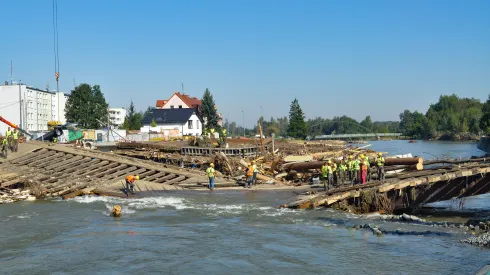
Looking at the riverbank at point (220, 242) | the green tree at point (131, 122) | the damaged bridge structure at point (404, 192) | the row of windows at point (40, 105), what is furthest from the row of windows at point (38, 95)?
the damaged bridge structure at point (404, 192)

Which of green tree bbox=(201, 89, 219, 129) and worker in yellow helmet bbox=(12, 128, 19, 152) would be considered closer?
worker in yellow helmet bbox=(12, 128, 19, 152)

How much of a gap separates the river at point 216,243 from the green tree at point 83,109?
2766 inches

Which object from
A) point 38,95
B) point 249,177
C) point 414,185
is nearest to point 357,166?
point 414,185

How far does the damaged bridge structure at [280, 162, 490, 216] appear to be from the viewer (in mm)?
21703

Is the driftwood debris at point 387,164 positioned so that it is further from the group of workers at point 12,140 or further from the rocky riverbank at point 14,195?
the group of workers at point 12,140

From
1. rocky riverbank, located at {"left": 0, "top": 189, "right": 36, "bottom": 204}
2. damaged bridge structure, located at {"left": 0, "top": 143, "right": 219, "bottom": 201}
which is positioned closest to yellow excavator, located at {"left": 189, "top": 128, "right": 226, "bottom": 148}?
damaged bridge structure, located at {"left": 0, "top": 143, "right": 219, "bottom": 201}

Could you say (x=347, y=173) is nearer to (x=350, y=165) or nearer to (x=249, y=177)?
(x=350, y=165)

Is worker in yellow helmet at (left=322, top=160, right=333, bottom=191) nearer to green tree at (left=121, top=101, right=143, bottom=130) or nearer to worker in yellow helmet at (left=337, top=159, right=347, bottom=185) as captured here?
worker in yellow helmet at (left=337, top=159, right=347, bottom=185)

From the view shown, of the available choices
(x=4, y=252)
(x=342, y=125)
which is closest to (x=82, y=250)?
(x=4, y=252)

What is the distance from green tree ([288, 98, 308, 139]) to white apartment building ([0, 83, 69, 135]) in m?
52.6

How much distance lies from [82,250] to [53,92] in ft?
336

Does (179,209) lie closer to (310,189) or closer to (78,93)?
(310,189)

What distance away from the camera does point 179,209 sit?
75.3 feet

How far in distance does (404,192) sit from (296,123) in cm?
9433
